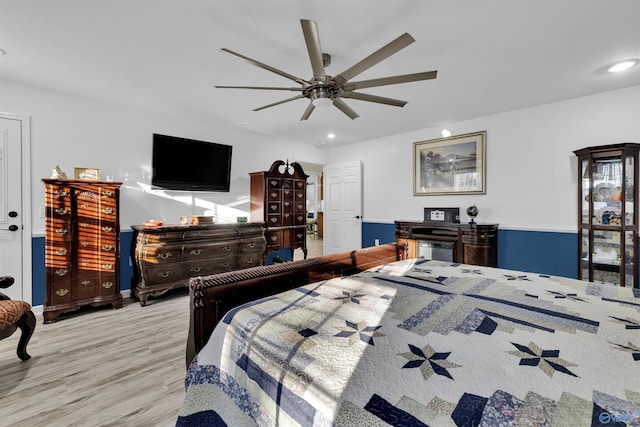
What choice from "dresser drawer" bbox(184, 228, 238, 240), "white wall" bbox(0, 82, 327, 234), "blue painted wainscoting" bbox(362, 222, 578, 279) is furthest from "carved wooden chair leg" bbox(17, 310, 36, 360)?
"blue painted wainscoting" bbox(362, 222, 578, 279)

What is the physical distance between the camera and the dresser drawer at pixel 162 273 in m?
3.47

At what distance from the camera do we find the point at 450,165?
4.63 m

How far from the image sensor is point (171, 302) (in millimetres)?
3633

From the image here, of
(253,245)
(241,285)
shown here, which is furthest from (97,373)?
(253,245)

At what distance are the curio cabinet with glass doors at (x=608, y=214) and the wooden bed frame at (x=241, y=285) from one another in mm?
2979

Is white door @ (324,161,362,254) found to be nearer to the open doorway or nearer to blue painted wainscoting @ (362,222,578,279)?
the open doorway

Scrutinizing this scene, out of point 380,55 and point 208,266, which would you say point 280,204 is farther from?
point 380,55

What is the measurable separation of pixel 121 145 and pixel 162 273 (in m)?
1.75

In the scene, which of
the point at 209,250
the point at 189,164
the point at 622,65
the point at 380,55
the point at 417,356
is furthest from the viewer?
the point at 189,164

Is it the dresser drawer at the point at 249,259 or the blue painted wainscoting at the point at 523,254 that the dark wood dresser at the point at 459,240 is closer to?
the blue painted wainscoting at the point at 523,254

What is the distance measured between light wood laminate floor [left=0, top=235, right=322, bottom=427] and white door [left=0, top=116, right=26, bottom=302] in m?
0.60

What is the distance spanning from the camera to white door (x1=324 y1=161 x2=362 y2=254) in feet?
19.1

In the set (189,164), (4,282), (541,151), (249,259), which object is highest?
(541,151)

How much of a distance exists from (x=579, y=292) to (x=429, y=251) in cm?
283
